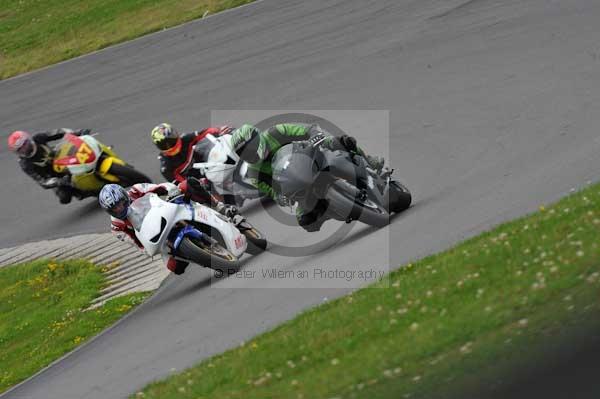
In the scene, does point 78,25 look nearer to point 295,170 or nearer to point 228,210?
point 228,210

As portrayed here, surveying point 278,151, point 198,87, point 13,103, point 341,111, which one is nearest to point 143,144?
point 198,87

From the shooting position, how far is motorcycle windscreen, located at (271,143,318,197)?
12.0m

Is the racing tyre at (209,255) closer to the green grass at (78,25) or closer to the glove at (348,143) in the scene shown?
the glove at (348,143)

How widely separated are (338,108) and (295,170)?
293 inches

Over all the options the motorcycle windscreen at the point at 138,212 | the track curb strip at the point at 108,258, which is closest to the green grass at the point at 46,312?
the track curb strip at the point at 108,258

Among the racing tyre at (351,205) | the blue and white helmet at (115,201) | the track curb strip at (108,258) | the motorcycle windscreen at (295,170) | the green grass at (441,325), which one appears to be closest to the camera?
the green grass at (441,325)

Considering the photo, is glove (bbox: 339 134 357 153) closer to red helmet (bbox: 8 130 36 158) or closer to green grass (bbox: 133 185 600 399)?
green grass (bbox: 133 185 600 399)

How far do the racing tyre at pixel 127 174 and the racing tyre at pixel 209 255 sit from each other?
5.29 meters

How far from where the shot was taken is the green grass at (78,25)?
28.7 m

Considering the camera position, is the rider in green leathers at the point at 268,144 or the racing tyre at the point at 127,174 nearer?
the rider in green leathers at the point at 268,144

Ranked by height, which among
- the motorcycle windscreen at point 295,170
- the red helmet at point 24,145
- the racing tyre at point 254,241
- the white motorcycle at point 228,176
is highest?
the motorcycle windscreen at point 295,170

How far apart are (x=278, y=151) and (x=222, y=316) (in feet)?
6.57

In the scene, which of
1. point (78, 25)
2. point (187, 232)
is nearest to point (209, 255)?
point (187, 232)

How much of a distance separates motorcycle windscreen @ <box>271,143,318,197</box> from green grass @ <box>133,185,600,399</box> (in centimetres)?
163
